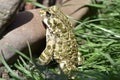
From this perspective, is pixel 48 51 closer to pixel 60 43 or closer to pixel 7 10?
pixel 60 43

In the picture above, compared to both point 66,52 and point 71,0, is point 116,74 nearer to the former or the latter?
point 66,52

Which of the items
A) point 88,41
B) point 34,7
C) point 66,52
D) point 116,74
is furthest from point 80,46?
point 116,74

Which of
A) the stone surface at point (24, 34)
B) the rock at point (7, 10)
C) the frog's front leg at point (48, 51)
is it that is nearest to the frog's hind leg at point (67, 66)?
the frog's front leg at point (48, 51)

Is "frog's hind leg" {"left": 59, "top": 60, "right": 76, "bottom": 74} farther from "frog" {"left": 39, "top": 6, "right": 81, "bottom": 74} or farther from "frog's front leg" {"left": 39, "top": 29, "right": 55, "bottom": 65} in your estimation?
"frog's front leg" {"left": 39, "top": 29, "right": 55, "bottom": 65}

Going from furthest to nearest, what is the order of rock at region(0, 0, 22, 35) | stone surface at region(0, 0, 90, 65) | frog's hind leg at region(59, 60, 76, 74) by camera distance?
frog's hind leg at region(59, 60, 76, 74)
stone surface at region(0, 0, 90, 65)
rock at region(0, 0, 22, 35)

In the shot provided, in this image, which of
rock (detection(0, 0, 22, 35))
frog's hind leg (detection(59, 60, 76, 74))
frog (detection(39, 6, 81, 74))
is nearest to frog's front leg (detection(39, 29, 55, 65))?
frog (detection(39, 6, 81, 74))

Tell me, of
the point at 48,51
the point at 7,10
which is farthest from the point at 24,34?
the point at 7,10
